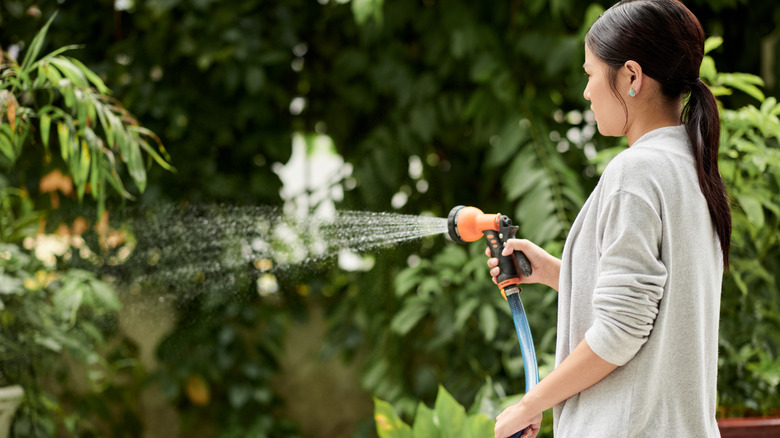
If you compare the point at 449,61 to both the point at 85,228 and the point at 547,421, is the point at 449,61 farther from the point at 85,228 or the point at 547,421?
the point at 85,228

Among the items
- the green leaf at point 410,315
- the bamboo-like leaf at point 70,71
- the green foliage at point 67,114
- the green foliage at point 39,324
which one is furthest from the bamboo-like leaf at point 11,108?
the green leaf at point 410,315

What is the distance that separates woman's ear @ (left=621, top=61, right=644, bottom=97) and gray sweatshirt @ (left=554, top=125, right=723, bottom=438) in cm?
6

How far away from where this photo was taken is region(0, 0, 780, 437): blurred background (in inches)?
83.4

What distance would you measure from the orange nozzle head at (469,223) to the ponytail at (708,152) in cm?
26

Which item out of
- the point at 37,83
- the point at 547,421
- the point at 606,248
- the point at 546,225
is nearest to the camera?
the point at 606,248

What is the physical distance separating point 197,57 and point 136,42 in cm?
25

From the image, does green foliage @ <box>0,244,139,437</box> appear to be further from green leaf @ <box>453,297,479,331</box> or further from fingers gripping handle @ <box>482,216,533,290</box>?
fingers gripping handle @ <box>482,216,533,290</box>

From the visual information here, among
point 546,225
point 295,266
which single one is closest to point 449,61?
point 546,225

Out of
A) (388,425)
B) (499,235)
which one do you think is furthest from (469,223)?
(388,425)

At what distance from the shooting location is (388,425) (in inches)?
61.4

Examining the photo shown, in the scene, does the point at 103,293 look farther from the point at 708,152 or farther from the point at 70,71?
the point at 708,152

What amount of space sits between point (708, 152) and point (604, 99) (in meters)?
0.13

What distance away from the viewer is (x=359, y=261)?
2.51 m

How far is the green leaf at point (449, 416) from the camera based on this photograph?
1.50 meters
